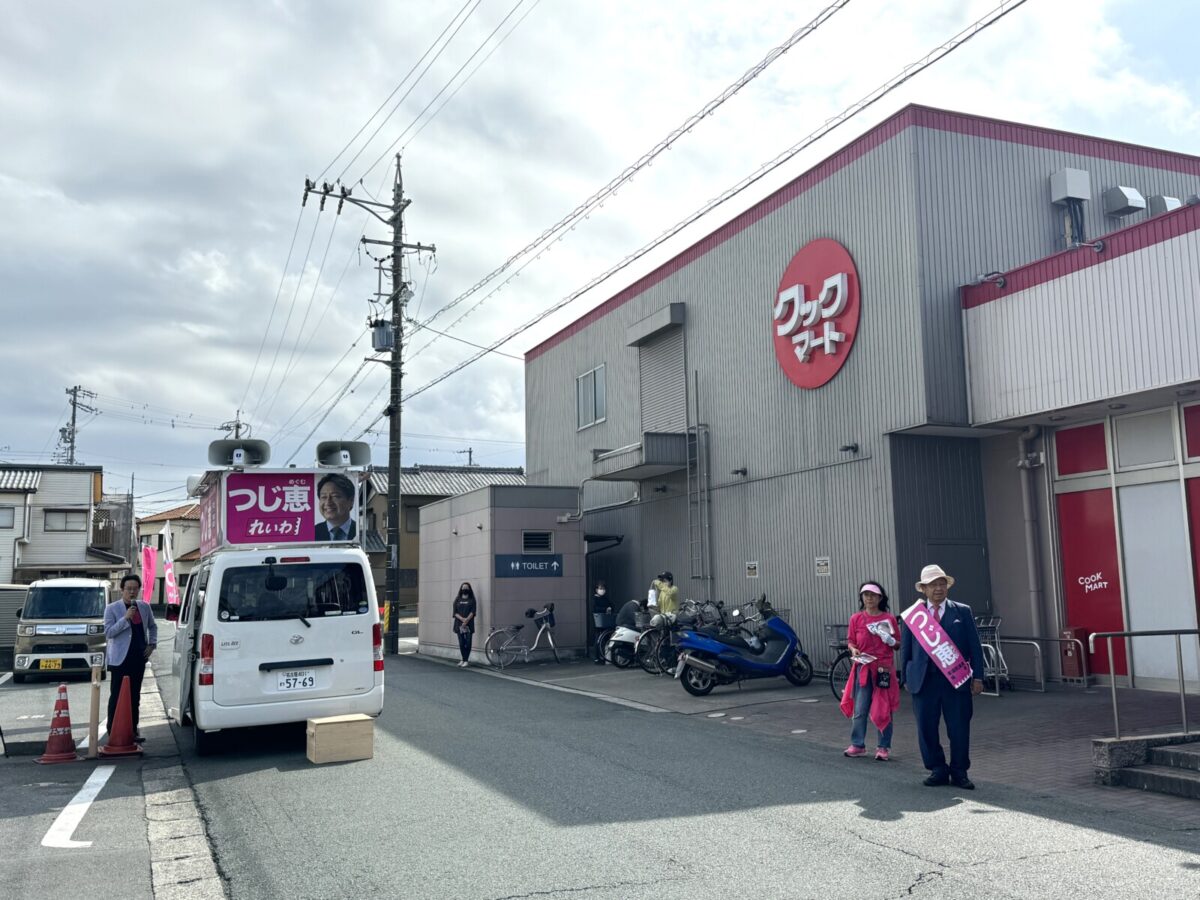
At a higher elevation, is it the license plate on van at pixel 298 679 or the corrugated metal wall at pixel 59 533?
the corrugated metal wall at pixel 59 533

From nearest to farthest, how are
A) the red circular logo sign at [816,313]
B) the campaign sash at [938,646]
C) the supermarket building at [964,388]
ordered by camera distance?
the campaign sash at [938,646] < the supermarket building at [964,388] < the red circular logo sign at [816,313]

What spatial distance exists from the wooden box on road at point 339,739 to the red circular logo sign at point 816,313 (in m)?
9.76

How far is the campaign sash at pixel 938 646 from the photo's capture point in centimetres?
841

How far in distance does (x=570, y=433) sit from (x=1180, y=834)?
70.7 ft

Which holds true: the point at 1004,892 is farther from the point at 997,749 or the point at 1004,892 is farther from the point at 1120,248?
the point at 1120,248

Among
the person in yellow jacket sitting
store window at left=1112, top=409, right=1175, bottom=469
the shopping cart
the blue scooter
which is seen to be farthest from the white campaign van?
store window at left=1112, top=409, right=1175, bottom=469

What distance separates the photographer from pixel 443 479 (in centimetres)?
5312

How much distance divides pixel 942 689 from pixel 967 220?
9.04 meters

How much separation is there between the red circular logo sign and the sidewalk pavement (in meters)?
5.10

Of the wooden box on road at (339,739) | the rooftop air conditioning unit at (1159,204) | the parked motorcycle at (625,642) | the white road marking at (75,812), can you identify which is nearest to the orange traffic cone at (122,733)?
the white road marking at (75,812)

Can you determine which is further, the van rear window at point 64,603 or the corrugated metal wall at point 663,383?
the corrugated metal wall at point 663,383

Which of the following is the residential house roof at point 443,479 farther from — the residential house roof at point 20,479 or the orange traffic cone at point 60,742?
the orange traffic cone at point 60,742

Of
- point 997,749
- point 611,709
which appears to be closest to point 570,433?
point 611,709

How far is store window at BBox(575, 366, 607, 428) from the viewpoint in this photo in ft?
84.1
